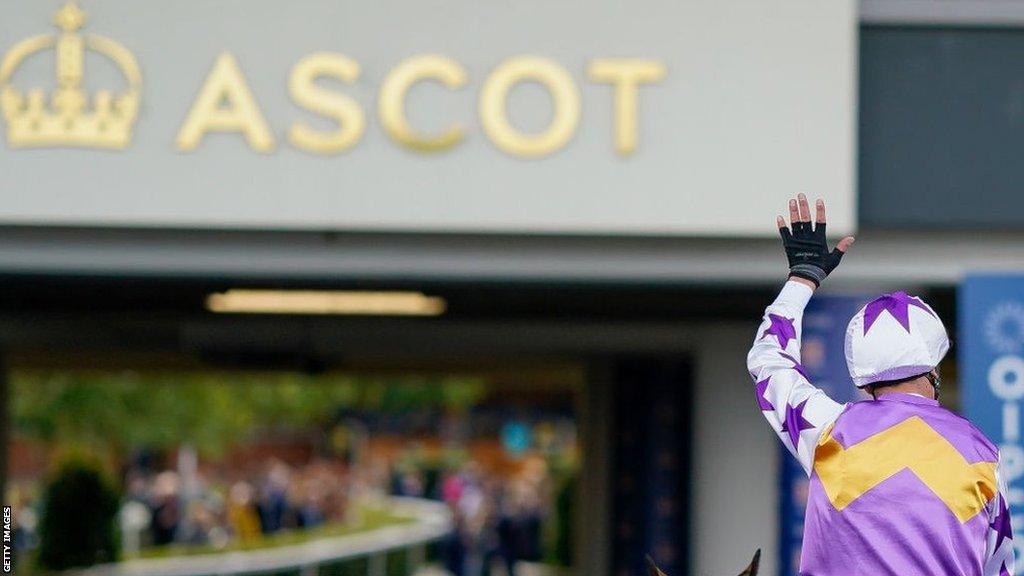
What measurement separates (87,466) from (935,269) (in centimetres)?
1525

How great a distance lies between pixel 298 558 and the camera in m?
23.3

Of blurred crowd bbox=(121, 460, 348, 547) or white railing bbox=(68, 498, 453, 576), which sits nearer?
white railing bbox=(68, 498, 453, 576)

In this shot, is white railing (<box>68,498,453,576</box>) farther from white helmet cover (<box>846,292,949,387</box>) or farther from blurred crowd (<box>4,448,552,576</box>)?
white helmet cover (<box>846,292,949,387</box>)

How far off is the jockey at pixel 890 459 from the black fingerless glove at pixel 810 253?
0.07m

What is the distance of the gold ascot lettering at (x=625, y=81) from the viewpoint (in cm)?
787

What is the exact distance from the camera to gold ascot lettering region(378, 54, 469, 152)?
25.7 ft

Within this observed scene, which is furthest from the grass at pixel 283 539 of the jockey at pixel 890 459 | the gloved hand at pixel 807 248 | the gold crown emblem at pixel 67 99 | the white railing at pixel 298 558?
the jockey at pixel 890 459

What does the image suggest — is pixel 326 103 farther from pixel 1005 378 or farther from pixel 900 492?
pixel 900 492

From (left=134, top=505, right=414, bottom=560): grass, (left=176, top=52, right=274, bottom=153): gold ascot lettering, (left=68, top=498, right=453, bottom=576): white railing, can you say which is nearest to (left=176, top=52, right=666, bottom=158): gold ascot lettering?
(left=176, top=52, right=274, bottom=153): gold ascot lettering

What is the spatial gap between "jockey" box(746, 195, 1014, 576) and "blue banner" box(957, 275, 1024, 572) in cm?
391

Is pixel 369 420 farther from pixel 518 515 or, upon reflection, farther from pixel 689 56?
pixel 689 56

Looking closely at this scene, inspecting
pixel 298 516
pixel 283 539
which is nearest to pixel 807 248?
pixel 283 539

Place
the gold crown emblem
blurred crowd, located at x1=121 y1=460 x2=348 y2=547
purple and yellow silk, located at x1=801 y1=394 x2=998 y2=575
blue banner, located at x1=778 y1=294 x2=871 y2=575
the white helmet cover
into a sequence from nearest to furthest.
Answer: purple and yellow silk, located at x1=801 y1=394 x2=998 y2=575 → the white helmet cover → the gold crown emblem → blue banner, located at x1=778 y1=294 x2=871 y2=575 → blurred crowd, located at x1=121 y1=460 x2=348 y2=547

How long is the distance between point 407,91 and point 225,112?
806 millimetres
